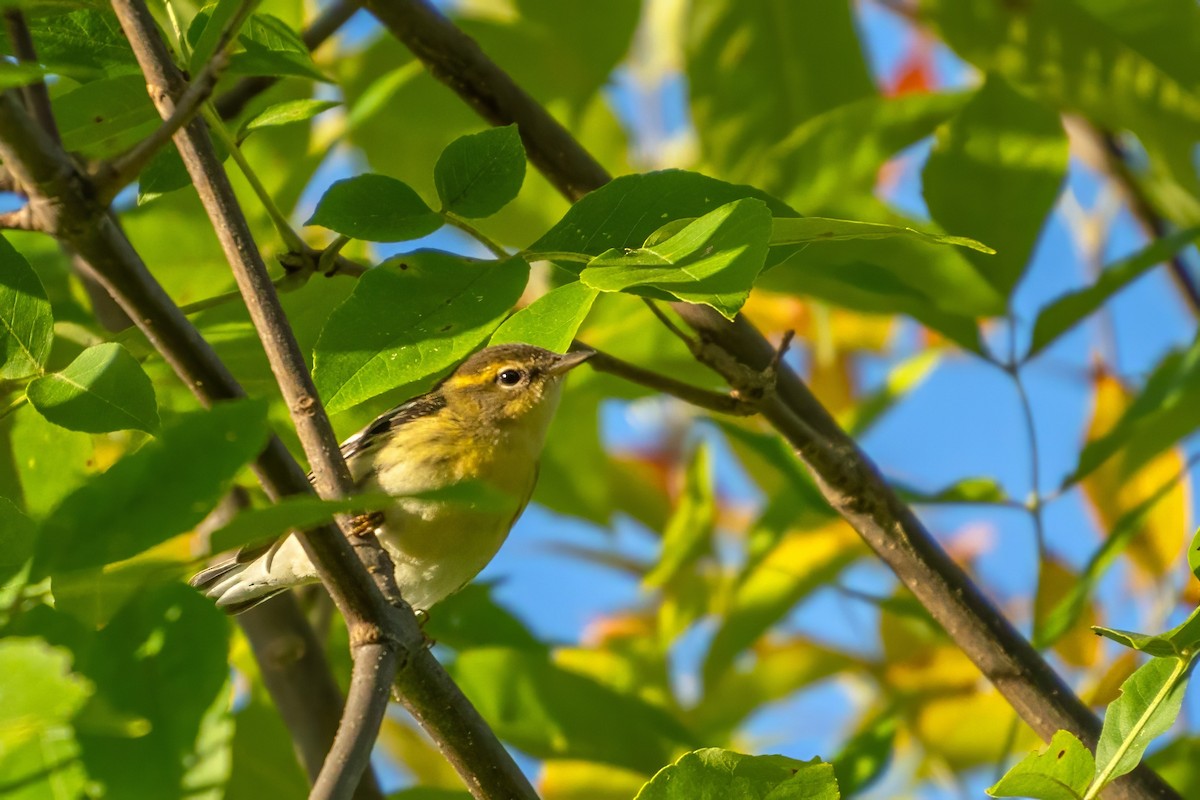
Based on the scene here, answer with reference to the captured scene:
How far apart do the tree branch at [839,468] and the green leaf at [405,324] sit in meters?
0.64

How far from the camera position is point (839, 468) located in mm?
2107

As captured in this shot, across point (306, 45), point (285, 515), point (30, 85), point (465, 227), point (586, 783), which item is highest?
point (306, 45)

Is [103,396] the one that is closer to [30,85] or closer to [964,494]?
[30,85]

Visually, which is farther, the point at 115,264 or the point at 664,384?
the point at 664,384

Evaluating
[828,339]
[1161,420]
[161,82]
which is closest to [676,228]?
[161,82]

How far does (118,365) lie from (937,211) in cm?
149

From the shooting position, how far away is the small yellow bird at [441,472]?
8.82 feet

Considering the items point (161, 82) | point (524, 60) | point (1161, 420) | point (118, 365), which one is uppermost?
point (524, 60)

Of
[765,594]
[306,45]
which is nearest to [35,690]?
[306,45]

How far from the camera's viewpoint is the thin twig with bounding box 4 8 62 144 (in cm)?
138

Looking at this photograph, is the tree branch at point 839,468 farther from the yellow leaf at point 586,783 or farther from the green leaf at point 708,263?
the yellow leaf at point 586,783

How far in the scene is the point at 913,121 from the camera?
246 centimetres

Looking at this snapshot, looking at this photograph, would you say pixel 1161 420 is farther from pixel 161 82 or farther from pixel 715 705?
pixel 161 82

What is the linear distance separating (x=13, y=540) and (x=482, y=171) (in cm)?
63
